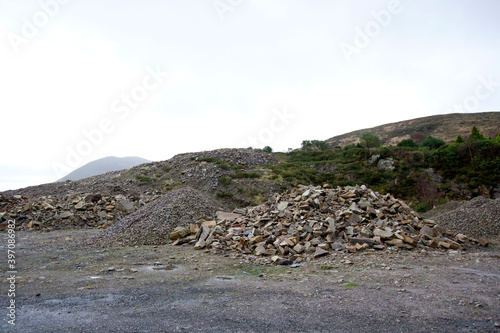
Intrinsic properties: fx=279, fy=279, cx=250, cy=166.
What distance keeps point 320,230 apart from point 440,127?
58889mm

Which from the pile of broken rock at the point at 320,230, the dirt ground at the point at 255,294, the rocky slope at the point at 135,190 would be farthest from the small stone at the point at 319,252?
the rocky slope at the point at 135,190

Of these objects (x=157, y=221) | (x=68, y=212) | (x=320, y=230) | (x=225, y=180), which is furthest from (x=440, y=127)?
(x=68, y=212)

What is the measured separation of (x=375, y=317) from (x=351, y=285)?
53.3 inches

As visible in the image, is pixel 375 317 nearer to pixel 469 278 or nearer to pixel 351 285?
pixel 351 285

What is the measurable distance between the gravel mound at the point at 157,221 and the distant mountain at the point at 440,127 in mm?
46039

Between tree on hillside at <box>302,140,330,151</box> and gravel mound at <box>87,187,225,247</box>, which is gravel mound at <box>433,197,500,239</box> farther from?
tree on hillside at <box>302,140,330,151</box>

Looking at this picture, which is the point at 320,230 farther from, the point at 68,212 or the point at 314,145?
the point at 314,145

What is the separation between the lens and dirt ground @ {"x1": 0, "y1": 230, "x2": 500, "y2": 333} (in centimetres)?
335

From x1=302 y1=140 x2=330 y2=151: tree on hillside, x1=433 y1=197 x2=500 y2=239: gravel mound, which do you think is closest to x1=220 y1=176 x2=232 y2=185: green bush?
x1=433 y1=197 x2=500 y2=239: gravel mound

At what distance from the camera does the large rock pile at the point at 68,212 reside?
1261 centimetres

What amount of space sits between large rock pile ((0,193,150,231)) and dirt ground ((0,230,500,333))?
6.02 m

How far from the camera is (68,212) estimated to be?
13.2 m

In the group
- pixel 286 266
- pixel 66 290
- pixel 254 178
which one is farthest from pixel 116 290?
pixel 254 178

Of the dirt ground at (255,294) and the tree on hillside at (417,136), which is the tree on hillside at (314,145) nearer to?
the tree on hillside at (417,136)
